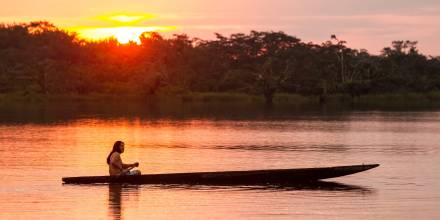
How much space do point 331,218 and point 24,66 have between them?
74.6m

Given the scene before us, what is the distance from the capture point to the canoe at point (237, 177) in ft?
66.8

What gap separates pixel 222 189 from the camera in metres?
20.0

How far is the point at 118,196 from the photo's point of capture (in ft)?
63.0

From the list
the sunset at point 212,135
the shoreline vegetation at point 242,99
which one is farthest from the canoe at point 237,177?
the shoreline vegetation at point 242,99

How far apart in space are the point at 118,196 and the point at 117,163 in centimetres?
130

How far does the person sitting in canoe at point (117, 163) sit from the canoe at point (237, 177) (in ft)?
0.45

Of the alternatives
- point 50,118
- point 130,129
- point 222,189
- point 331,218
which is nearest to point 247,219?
point 331,218

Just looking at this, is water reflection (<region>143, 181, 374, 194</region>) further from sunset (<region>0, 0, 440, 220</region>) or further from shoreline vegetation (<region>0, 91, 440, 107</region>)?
shoreline vegetation (<region>0, 91, 440, 107</region>)

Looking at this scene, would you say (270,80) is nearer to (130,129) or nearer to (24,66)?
(24,66)

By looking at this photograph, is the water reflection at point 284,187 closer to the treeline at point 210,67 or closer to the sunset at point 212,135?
the sunset at point 212,135

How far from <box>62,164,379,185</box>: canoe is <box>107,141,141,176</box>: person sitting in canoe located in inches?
5.4

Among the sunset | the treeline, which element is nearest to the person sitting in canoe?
the sunset

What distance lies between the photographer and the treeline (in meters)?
88.4

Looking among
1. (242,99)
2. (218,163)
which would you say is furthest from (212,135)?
(242,99)
